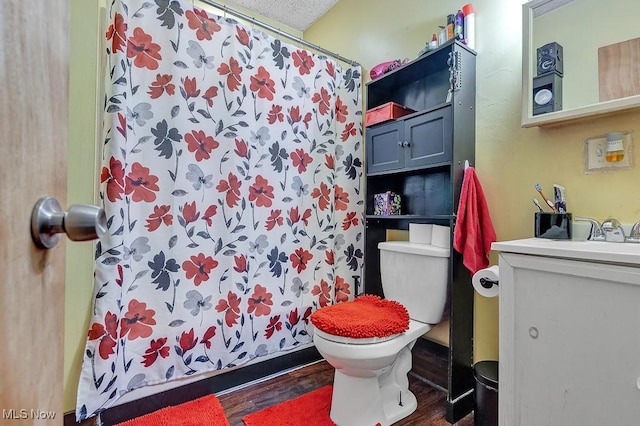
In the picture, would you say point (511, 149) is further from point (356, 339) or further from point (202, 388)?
point (202, 388)

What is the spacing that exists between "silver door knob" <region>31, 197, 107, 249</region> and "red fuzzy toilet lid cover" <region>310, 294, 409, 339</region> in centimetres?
108

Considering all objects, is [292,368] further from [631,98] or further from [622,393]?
[631,98]

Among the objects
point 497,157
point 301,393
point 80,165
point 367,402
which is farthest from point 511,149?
point 80,165

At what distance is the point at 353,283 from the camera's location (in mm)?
2006

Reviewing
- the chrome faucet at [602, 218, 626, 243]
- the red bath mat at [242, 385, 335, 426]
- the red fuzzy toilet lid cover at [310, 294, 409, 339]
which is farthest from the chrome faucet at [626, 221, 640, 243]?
the red bath mat at [242, 385, 335, 426]

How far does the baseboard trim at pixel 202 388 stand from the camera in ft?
4.39

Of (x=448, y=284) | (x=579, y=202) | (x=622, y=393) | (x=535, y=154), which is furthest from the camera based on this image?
(x=448, y=284)

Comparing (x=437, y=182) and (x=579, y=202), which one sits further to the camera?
(x=437, y=182)

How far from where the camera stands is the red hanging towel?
4.40 feet

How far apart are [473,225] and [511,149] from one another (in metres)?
0.38

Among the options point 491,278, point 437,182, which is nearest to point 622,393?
point 491,278

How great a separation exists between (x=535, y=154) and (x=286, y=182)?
1.17m

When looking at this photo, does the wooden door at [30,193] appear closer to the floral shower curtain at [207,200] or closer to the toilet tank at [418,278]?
the floral shower curtain at [207,200]

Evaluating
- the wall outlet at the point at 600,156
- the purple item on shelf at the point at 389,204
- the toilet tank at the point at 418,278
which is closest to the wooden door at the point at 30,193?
the toilet tank at the point at 418,278
